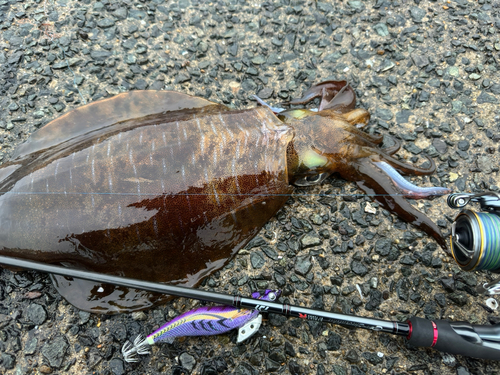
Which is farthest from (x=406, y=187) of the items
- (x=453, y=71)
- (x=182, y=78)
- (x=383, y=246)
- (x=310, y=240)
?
(x=182, y=78)

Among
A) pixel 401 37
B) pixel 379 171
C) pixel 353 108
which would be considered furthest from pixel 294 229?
pixel 401 37

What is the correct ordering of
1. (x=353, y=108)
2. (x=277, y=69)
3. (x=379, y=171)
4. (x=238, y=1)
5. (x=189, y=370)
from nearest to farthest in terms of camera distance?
(x=189, y=370) → (x=379, y=171) → (x=353, y=108) → (x=277, y=69) → (x=238, y=1)

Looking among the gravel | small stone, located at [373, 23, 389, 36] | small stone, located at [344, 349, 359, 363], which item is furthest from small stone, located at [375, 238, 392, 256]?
small stone, located at [373, 23, 389, 36]

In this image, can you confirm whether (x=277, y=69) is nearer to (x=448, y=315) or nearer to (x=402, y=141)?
(x=402, y=141)

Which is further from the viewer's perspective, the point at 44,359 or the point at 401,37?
the point at 401,37

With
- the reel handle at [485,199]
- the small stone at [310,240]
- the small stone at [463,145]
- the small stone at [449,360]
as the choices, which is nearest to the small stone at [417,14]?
the small stone at [463,145]

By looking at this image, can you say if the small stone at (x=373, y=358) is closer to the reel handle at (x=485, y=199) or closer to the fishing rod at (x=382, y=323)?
the fishing rod at (x=382, y=323)

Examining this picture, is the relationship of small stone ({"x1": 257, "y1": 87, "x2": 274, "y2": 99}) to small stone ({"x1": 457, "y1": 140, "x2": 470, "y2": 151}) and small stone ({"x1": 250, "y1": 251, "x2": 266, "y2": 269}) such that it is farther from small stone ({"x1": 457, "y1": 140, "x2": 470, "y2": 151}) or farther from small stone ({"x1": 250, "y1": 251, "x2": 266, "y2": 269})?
small stone ({"x1": 457, "y1": 140, "x2": 470, "y2": 151})
